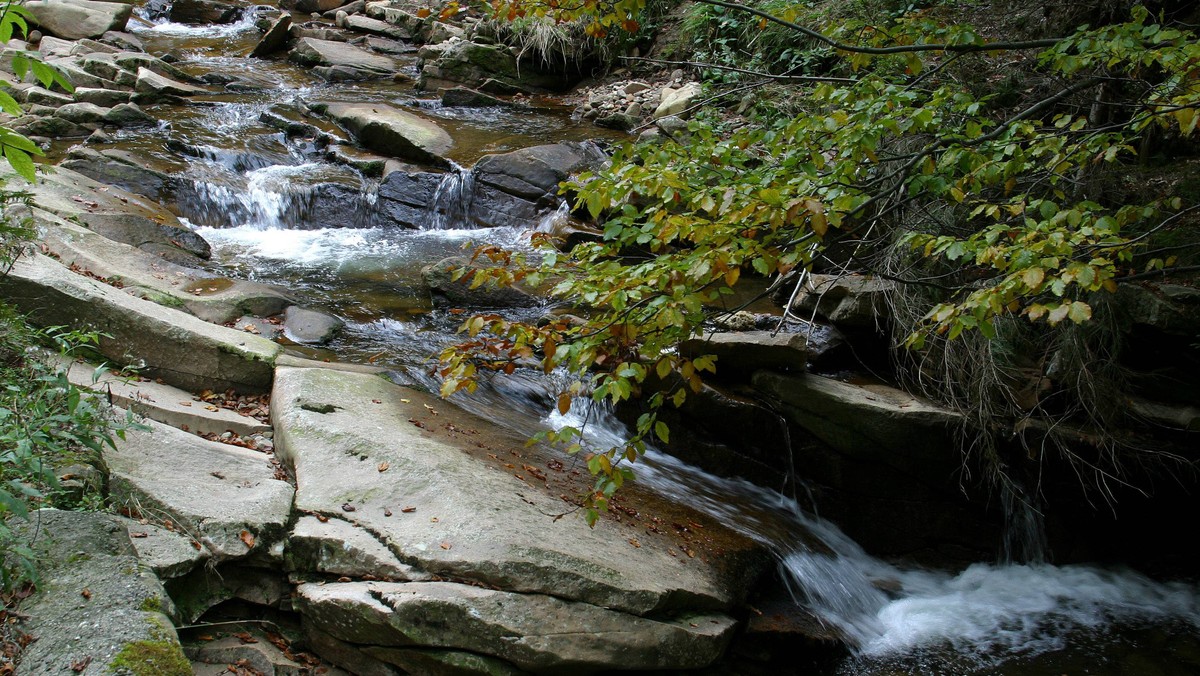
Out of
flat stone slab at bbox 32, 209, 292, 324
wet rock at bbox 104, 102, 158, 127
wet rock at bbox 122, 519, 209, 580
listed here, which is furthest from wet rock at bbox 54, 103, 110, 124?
wet rock at bbox 122, 519, 209, 580

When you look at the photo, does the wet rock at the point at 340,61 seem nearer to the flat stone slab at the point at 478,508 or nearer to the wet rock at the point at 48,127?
the wet rock at the point at 48,127

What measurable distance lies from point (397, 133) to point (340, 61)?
17.7 feet

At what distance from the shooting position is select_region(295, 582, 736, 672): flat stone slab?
347cm

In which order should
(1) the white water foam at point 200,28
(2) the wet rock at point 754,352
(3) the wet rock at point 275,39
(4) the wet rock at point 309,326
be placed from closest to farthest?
(2) the wet rock at point 754,352 < (4) the wet rock at point 309,326 < (3) the wet rock at point 275,39 < (1) the white water foam at point 200,28

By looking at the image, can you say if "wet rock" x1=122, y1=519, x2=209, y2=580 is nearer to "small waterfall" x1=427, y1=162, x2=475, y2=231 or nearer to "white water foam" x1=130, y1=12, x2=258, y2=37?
"small waterfall" x1=427, y1=162, x2=475, y2=231

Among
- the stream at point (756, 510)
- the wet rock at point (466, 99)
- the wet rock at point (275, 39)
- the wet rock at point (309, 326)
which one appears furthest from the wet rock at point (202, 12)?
the wet rock at point (309, 326)

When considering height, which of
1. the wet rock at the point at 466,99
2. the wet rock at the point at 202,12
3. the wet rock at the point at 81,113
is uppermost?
the wet rock at the point at 202,12

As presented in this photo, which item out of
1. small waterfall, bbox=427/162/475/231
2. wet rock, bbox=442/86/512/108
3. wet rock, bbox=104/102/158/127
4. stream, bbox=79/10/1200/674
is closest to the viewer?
stream, bbox=79/10/1200/674

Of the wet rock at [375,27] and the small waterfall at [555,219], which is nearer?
the small waterfall at [555,219]

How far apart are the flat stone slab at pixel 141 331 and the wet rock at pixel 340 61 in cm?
1103

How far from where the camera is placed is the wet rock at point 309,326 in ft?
21.1

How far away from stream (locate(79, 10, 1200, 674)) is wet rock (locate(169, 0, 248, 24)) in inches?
379

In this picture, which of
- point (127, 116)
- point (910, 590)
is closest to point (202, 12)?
point (127, 116)

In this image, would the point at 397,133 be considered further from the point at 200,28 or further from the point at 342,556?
the point at 200,28
